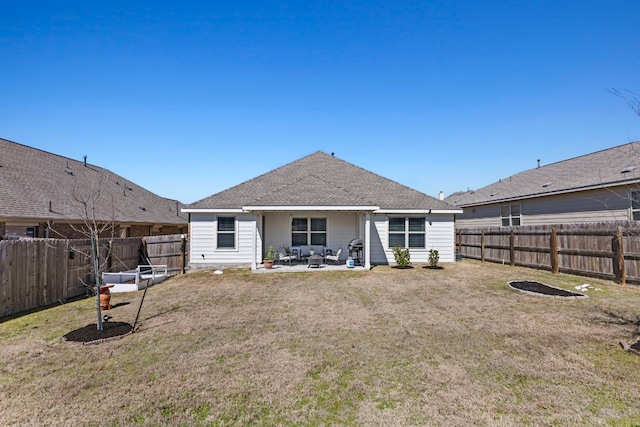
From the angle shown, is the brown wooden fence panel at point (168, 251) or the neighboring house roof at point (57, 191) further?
the brown wooden fence panel at point (168, 251)

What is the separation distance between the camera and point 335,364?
15.2 feet

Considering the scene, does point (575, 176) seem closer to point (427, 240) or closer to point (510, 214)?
point (510, 214)

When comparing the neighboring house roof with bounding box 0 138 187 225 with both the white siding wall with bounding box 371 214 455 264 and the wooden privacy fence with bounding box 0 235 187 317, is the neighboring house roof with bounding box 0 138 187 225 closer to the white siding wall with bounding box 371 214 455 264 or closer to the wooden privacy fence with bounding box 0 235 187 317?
the wooden privacy fence with bounding box 0 235 187 317

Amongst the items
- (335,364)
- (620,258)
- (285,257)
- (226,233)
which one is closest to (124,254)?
(226,233)

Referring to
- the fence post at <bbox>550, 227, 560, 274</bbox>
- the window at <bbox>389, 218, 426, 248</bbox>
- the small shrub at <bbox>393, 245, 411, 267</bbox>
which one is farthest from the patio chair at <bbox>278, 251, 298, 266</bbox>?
the fence post at <bbox>550, 227, 560, 274</bbox>

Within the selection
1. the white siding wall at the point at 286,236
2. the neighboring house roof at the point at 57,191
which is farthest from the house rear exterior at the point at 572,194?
the neighboring house roof at the point at 57,191

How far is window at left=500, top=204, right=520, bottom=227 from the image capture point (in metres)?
18.5

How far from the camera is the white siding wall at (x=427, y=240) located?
16062mm

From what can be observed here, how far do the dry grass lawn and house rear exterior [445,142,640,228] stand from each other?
20.5 feet

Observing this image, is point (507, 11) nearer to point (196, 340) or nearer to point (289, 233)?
point (289, 233)

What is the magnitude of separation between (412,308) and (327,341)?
313cm

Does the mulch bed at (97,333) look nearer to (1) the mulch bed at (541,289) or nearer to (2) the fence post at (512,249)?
(1) the mulch bed at (541,289)

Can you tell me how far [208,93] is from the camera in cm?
1545

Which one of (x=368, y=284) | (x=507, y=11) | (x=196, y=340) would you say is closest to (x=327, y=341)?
(x=196, y=340)
